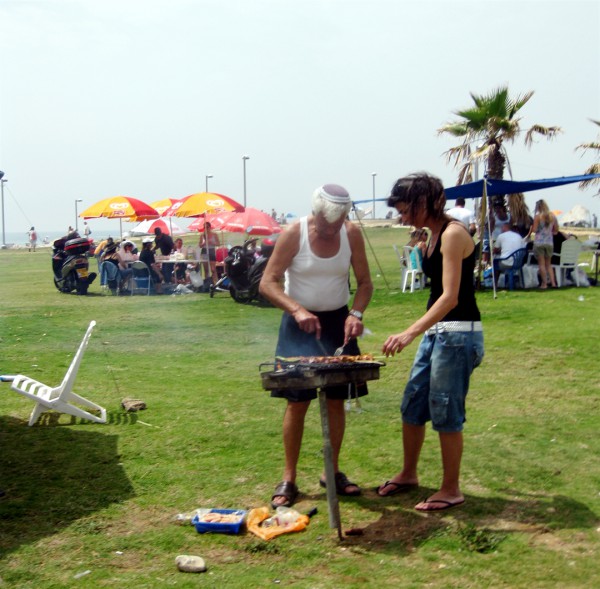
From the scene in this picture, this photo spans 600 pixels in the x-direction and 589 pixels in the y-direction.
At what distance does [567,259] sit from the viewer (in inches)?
628

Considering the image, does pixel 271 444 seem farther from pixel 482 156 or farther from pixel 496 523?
pixel 482 156

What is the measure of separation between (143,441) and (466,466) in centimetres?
235

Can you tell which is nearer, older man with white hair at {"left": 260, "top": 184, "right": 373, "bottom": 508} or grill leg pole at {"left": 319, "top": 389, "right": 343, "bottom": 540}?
grill leg pole at {"left": 319, "top": 389, "right": 343, "bottom": 540}

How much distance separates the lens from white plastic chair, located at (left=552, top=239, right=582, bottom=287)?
1577cm

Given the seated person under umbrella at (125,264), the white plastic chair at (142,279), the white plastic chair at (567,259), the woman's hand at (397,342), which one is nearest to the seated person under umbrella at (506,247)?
the white plastic chair at (567,259)

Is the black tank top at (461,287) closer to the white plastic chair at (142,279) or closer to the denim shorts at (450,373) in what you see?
the denim shorts at (450,373)

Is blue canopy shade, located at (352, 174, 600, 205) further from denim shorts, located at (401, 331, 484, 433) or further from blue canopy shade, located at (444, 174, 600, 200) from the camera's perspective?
denim shorts, located at (401, 331, 484, 433)

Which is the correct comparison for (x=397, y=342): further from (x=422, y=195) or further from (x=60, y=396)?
(x=60, y=396)

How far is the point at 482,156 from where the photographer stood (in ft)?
65.2

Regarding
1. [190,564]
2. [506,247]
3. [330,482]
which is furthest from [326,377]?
[506,247]

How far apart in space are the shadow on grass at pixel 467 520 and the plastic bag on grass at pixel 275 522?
0.81 ft

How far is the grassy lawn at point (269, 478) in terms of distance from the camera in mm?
3871

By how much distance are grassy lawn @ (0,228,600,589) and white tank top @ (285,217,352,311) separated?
1.16 metres

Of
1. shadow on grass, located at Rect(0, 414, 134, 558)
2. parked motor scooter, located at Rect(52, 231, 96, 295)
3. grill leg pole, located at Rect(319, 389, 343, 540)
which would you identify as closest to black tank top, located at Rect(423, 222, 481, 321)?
grill leg pole, located at Rect(319, 389, 343, 540)
